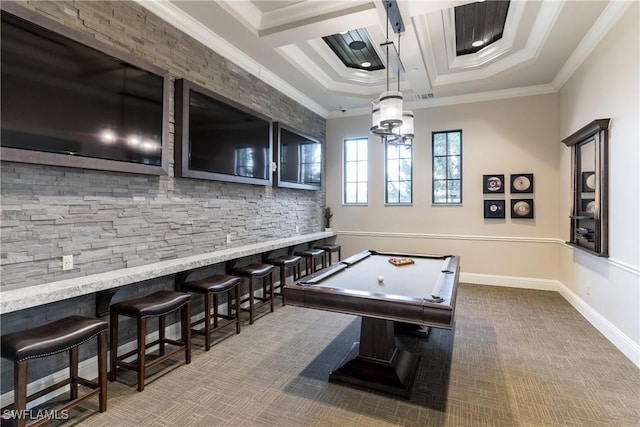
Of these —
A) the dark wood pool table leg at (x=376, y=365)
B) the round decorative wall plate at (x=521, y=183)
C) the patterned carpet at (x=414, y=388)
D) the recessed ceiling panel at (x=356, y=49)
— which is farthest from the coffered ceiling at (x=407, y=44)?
the patterned carpet at (x=414, y=388)

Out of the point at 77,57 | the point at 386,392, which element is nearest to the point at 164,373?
the point at 386,392

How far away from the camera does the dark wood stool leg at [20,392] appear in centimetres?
178

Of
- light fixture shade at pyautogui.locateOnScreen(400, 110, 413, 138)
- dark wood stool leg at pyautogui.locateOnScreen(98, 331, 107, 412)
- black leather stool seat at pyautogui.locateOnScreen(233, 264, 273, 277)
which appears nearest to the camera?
dark wood stool leg at pyautogui.locateOnScreen(98, 331, 107, 412)

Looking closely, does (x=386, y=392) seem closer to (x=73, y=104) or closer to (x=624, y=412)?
(x=624, y=412)

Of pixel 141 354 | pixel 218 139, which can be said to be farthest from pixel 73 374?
pixel 218 139

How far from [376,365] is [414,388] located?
0.32m

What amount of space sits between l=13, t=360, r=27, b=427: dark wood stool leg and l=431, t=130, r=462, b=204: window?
580 cm

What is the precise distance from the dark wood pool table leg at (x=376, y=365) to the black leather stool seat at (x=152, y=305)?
55.2 inches

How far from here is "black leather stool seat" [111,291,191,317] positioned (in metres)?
2.46

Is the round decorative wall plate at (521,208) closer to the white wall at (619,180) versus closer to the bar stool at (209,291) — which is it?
the white wall at (619,180)

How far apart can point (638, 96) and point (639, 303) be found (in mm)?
1832

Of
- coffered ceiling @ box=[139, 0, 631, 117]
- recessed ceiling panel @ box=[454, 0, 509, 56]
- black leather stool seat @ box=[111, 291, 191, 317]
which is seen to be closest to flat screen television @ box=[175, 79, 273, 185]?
coffered ceiling @ box=[139, 0, 631, 117]

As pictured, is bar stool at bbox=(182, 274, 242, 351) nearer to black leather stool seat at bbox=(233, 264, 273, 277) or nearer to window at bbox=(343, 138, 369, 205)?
black leather stool seat at bbox=(233, 264, 273, 277)

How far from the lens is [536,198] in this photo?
540 centimetres
